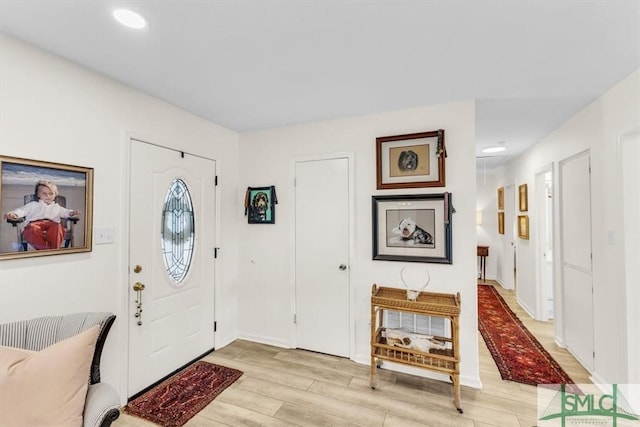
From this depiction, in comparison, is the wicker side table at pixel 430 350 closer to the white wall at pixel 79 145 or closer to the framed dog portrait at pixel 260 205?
the framed dog portrait at pixel 260 205

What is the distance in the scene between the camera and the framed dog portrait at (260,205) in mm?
3283

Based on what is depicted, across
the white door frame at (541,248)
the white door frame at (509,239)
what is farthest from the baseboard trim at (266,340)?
the white door frame at (509,239)

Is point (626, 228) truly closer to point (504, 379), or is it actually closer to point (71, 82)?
point (504, 379)

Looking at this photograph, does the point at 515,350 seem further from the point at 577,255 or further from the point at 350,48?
the point at 350,48

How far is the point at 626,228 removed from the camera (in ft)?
7.08

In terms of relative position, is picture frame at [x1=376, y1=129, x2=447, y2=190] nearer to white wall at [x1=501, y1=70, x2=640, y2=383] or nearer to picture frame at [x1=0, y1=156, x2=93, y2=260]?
white wall at [x1=501, y1=70, x2=640, y2=383]

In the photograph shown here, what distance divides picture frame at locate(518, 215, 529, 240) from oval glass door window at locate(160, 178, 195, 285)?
4502 mm

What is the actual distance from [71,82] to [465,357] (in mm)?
3610

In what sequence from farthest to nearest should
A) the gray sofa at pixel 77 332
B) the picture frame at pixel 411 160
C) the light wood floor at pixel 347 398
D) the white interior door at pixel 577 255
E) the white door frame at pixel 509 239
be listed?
1. the white door frame at pixel 509 239
2. the white interior door at pixel 577 255
3. the picture frame at pixel 411 160
4. the light wood floor at pixel 347 398
5. the gray sofa at pixel 77 332

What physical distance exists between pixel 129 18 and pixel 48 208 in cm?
122

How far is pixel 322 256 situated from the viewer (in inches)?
121

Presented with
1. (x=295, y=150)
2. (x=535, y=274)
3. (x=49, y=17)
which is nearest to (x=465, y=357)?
(x=535, y=274)

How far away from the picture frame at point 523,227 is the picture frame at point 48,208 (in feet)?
16.9

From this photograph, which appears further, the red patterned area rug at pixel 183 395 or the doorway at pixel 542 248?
the doorway at pixel 542 248
